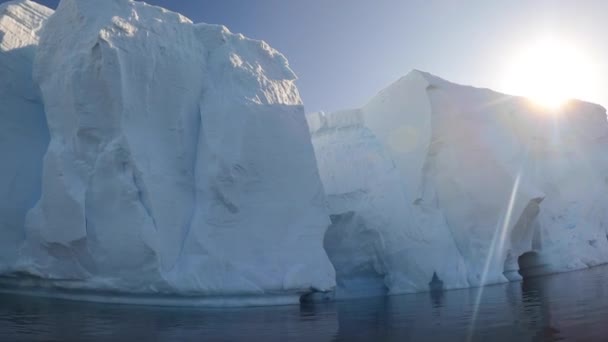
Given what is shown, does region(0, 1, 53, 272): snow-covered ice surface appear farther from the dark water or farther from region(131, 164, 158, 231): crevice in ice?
region(131, 164, 158, 231): crevice in ice

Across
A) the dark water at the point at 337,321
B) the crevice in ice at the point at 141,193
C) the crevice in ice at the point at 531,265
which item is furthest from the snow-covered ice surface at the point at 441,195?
the crevice in ice at the point at 141,193

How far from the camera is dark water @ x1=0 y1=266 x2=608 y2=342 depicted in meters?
5.85

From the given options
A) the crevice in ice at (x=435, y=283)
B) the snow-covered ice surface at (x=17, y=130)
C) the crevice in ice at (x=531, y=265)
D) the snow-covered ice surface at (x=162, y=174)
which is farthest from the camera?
the crevice in ice at (x=531, y=265)

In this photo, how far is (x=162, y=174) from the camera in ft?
35.3

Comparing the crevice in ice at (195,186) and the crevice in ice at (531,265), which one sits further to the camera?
the crevice in ice at (531,265)

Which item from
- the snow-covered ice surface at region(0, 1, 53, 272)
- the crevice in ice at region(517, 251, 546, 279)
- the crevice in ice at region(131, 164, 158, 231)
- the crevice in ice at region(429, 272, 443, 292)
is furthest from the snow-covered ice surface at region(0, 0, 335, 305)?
the crevice in ice at region(517, 251, 546, 279)

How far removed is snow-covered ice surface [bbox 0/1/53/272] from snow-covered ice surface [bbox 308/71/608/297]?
8.31 meters

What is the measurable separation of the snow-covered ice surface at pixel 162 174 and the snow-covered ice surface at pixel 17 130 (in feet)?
0.67

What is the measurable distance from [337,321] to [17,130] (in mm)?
10022

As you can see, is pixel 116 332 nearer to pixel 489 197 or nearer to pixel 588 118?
pixel 489 197

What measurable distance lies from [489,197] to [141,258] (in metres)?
9.81

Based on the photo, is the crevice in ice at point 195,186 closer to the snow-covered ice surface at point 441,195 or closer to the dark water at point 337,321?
the dark water at point 337,321

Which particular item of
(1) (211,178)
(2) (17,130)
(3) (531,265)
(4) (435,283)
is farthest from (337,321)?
(3) (531,265)

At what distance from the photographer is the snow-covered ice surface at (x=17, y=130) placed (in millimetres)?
12023
